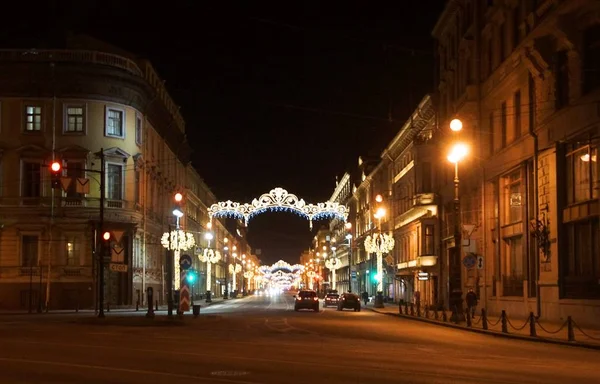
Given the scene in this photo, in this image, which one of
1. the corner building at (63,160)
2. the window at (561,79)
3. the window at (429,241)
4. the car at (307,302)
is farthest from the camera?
the window at (429,241)

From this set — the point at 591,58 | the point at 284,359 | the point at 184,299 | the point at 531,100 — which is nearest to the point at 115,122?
the point at 184,299

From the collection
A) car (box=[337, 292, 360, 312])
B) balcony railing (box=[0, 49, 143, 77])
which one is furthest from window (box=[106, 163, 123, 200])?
car (box=[337, 292, 360, 312])

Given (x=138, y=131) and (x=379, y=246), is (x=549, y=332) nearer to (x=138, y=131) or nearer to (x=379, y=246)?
(x=379, y=246)

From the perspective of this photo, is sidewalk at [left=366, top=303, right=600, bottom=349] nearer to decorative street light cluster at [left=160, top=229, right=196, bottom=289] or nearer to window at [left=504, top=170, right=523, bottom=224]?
window at [left=504, top=170, right=523, bottom=224]

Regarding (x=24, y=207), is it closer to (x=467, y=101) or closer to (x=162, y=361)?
(x=467, y=101)

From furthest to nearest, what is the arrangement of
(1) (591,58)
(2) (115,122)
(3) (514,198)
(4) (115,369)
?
(2) (115,122)
(3) (514,198)
(1) (591,58)
(4) (115,369)

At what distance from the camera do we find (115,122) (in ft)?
195

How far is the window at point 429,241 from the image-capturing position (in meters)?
62.5

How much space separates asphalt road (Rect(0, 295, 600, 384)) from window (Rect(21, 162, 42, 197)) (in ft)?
93.2

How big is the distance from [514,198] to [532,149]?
443 cm

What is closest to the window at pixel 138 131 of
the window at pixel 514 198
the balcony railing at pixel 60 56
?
the balcony railing at pixel 60 56

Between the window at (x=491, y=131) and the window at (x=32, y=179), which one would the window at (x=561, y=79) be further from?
the window at (x=32, y=179)

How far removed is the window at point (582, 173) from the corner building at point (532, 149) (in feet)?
0.14

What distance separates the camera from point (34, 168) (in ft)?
188
